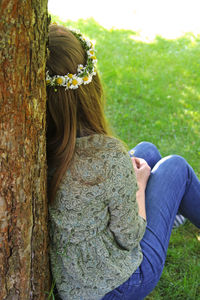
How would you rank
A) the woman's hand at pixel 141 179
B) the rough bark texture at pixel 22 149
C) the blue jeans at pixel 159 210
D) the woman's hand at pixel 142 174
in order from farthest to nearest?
the woman's hand at pixel 142 174 < the woman's hand at pixel 141 179 < the blue jeans at pixel 159 210 < the rough bark texture at pixel 22 149

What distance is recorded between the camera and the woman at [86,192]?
5.44 feet

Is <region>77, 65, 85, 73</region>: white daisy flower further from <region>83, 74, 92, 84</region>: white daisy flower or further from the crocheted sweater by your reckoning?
the crocheted sweater

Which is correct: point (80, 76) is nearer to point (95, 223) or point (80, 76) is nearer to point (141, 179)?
point (95, 223)

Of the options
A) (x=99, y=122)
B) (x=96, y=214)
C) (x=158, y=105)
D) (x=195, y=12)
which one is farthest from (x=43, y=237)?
(x=195, y=12)

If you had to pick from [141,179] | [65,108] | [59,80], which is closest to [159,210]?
[141,179]

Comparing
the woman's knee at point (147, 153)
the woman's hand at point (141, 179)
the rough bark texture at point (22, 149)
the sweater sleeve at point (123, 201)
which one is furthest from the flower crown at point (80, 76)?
the woman's knee at point (147, 153)

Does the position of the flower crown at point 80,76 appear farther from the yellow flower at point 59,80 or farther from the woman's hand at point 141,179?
the woman's hand at point 141,179

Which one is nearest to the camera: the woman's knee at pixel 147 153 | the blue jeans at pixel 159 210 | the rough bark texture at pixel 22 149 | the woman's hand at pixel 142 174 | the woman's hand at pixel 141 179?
the rough bark texture at pixel 22 149

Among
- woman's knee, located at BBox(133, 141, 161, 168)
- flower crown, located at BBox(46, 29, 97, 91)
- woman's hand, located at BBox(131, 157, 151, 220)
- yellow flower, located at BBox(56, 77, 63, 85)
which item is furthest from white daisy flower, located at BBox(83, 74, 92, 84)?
woman's knee, located at BBox(133, 141, 161, 168)

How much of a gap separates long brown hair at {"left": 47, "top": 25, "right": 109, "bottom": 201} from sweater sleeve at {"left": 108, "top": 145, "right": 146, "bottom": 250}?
0.20 m

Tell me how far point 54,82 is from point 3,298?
916 mm

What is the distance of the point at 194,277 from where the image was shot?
2.57m

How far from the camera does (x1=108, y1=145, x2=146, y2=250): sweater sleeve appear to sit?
5.46 ft

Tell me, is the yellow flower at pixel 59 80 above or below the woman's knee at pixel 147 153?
above
